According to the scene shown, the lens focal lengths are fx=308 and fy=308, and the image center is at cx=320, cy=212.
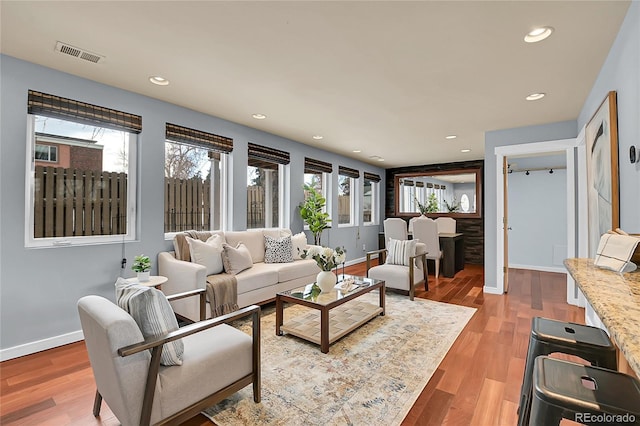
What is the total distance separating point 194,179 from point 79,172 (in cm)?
127

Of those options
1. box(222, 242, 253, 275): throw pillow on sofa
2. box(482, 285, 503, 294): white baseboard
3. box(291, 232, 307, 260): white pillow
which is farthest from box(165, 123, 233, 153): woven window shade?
box(482, 285, 503, 294): white baseboard

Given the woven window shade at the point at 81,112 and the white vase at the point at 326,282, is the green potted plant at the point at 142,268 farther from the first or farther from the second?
the white vase at the point at 326,282

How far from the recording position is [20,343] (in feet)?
8.57

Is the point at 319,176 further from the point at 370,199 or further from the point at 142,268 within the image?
the point at 142,268

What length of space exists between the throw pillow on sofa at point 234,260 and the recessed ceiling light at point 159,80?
183cm

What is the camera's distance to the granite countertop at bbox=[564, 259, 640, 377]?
0.71 metres

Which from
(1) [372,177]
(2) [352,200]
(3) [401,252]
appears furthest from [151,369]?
(1) [372,177]

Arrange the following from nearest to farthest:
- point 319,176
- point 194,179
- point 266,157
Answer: point 194,179, point 266,157, point 319,176

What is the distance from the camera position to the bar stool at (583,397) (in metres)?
0.94

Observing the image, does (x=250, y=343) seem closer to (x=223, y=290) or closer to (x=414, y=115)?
(x=223, y=290)

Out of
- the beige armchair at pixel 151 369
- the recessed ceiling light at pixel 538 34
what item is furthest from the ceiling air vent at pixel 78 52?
the recessed ceiling light at pixel 538 34

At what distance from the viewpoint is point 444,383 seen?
7.24ft

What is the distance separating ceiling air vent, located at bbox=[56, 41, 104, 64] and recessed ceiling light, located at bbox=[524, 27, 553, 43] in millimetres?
3298

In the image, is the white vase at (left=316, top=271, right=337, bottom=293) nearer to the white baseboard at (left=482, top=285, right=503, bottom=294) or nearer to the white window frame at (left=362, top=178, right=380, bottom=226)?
the white baseboard at (left=482, top=285, right=503, bottom=294)
